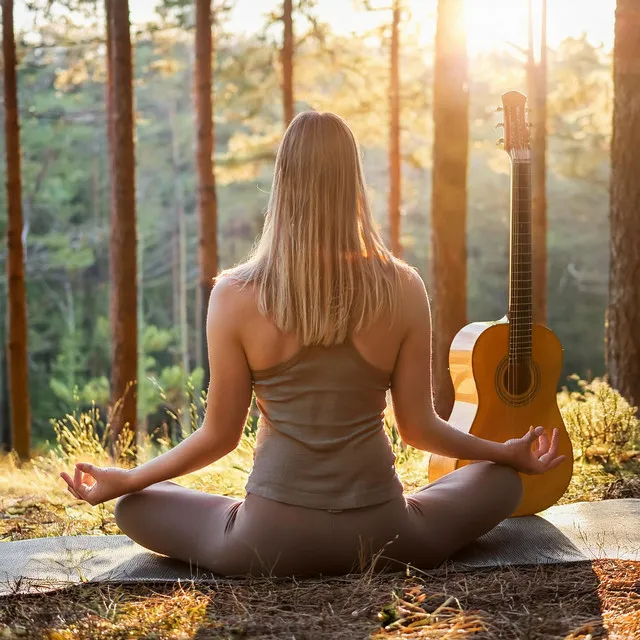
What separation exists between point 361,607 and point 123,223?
8155mm

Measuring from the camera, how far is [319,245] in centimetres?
304

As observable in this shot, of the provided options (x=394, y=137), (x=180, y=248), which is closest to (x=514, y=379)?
(x=394, y=137)

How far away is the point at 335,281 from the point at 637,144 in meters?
4.27

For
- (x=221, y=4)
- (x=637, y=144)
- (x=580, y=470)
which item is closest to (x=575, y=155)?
(x=221, y=4)

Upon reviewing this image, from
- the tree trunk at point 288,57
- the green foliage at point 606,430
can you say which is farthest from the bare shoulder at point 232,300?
the tree trunk at point 288,57

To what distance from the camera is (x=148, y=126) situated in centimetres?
3362

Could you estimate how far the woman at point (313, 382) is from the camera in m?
3.03

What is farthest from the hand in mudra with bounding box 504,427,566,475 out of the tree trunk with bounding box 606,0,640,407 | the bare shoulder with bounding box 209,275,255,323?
the tree trunk with bounding box 606,0,640,407

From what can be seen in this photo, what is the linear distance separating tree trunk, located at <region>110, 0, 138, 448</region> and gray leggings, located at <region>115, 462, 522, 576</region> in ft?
21.5

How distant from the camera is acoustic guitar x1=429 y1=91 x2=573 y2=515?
418 cm

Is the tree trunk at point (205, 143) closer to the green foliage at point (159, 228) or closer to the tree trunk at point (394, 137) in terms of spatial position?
the tree trunk at point (394, 137)

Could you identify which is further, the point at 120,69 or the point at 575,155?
the point at 575,155

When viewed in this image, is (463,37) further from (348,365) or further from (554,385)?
(348,365)

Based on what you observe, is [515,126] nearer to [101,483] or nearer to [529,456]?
[529,456]
